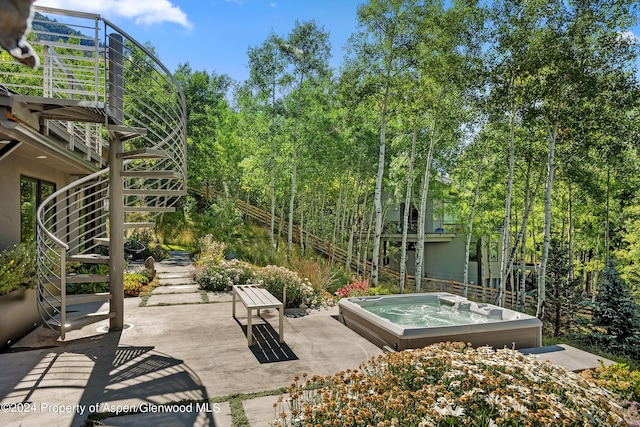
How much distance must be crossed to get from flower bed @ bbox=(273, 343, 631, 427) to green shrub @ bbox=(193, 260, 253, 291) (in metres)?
5.94

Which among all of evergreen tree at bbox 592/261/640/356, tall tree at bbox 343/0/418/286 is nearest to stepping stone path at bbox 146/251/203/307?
tall tree at bbox 343/0/418/286

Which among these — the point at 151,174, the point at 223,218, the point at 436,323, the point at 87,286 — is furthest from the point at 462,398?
the point at 223,218

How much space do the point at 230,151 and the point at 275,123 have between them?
23.9 feet

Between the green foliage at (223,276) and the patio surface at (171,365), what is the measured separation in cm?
204

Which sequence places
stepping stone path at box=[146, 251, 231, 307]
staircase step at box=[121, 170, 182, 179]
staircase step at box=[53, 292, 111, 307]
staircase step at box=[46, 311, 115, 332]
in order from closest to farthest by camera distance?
1. staircase step at box=[46, 311, 115, 332]
2. staircase step at box=[53, 292, 111, 307]
3. staircase step at box=[121, 170, 182, 179]
4. stepping stone path at box=[146, 251, 231, 307]

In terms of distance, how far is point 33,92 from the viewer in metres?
15.7

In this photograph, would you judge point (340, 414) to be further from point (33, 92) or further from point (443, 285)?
point (33, 92)

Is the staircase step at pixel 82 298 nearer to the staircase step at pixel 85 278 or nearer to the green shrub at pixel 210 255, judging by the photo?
the staircase step at pixel 85 278

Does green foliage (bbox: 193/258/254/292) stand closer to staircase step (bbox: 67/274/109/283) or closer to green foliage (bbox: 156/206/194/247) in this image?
A: staircase step (bbox: 67/274/109/283)

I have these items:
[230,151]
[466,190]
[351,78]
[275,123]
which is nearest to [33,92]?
[230,151]

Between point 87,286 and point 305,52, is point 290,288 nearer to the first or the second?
point 87,286

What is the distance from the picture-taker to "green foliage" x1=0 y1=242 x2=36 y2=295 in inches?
188

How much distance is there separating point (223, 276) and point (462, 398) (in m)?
7.42

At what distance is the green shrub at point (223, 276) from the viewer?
896 centimetres
